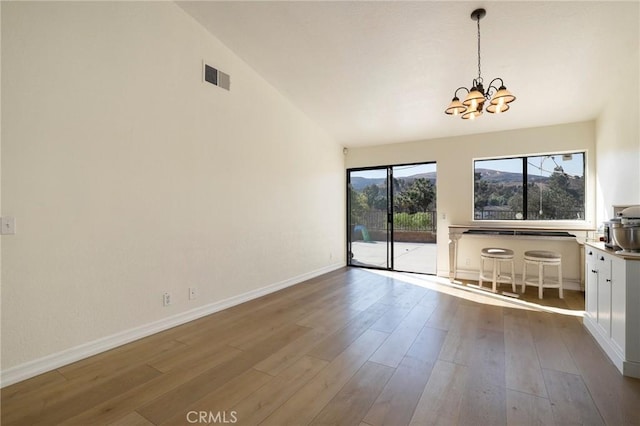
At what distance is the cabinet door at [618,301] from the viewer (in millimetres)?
2164

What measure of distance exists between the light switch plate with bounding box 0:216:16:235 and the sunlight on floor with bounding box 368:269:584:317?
4.71 meters

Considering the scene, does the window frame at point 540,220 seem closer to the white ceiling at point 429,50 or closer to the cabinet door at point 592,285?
the white ceiling at point 429,50

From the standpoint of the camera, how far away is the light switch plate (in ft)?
6.47

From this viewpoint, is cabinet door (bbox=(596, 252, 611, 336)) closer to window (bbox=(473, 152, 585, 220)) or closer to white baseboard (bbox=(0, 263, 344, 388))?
window (bbox=(473, 152, 585, 220))

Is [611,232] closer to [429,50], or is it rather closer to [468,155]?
[429,50]

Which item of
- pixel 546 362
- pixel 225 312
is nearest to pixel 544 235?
pixel 546 362

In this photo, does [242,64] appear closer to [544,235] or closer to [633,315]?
[633,315]

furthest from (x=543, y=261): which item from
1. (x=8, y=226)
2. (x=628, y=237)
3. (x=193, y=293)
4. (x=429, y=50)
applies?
(x=8, y=226)

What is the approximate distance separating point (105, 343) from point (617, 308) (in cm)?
422

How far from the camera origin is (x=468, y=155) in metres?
5.13

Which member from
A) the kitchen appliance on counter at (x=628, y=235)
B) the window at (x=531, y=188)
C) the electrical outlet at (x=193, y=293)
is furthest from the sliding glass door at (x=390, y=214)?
the electrical outlet at (x=193, y=293)

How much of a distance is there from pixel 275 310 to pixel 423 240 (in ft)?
12.8

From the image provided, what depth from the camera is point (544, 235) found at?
4.24 metres

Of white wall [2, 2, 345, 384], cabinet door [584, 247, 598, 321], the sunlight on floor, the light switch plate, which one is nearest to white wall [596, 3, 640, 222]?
cabinet door [584, 247, 598, 321]
